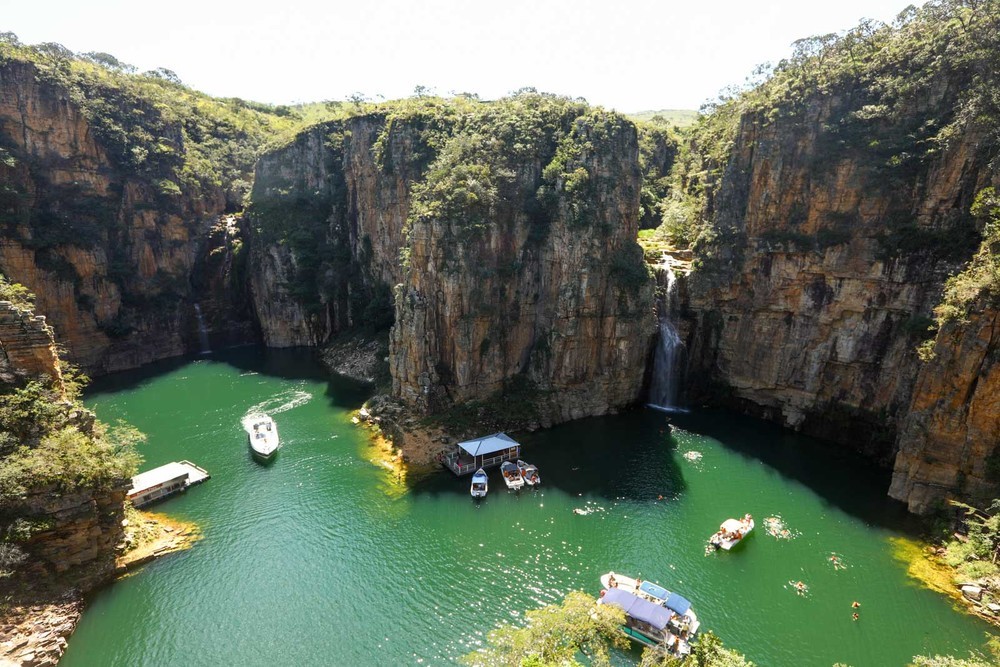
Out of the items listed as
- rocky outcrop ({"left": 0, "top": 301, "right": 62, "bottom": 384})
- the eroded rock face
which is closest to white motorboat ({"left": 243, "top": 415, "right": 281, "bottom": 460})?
rocky outcrop ({"left": 0, "top": 301, "right": 62, "bottom": 384})

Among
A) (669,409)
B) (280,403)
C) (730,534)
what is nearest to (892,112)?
(669,409)

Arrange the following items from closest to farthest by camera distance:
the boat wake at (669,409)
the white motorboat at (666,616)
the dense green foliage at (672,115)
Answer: the white motorboat at (666,616) → the boat wake at (669,409) → the dense green foliage at (672,115)

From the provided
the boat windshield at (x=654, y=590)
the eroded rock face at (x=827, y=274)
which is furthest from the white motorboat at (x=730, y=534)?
the eroded rock face at (x=827, y=274)

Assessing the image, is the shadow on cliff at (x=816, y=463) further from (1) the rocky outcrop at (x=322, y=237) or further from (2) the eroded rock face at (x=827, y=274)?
(1) the rocky outcrop at (x=322, y=237)

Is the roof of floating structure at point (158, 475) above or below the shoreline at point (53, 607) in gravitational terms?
above

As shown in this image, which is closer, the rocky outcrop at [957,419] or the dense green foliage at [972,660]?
the dense green foliage at [972,660]

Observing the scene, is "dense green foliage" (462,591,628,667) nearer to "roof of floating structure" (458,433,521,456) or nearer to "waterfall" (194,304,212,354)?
"roof of floating structure" (458,433,521,456)

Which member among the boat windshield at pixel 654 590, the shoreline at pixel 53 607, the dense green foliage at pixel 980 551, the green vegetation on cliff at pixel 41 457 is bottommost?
the shoreline at pixel 53 607
